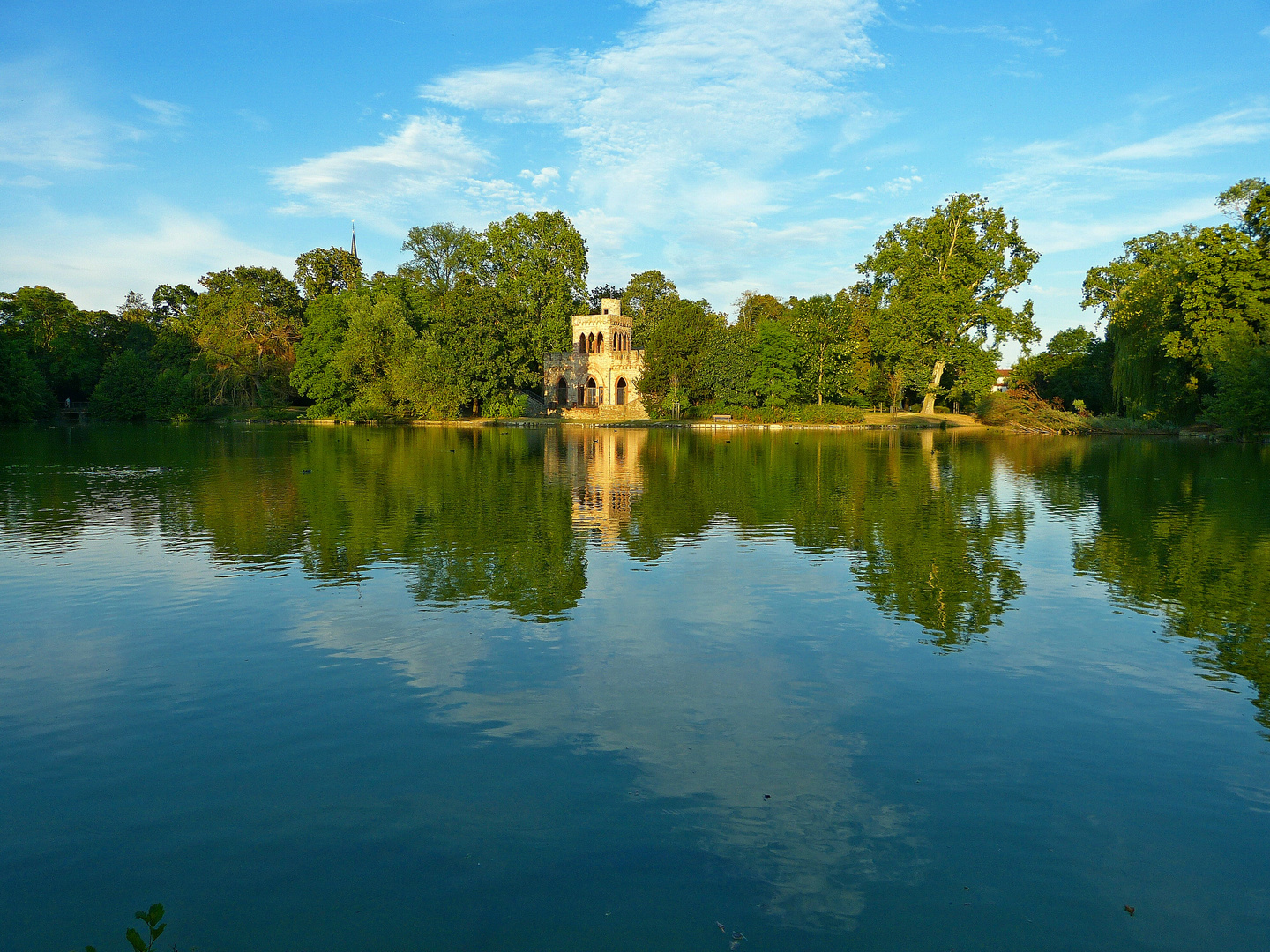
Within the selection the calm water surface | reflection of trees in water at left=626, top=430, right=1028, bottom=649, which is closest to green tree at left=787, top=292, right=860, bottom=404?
reflection of trees in water at left=626, top=430, right=1028, bottom=649

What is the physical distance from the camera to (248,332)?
283ft

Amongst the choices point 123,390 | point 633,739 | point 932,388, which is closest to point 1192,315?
point 932,388

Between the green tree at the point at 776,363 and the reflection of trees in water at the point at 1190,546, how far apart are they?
123 feet

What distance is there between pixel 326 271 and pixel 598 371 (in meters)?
37.9

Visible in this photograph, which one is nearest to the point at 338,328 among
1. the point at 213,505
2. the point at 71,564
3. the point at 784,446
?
the point at 784,446

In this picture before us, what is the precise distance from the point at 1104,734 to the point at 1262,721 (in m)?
1.79

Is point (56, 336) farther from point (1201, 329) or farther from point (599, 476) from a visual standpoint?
point (1201, 329)

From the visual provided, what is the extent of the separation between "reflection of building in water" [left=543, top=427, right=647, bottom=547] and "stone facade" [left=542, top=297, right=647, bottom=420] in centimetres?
2936

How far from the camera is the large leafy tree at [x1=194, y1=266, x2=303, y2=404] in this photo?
83.1 meters

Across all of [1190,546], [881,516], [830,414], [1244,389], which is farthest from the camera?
[830,414]

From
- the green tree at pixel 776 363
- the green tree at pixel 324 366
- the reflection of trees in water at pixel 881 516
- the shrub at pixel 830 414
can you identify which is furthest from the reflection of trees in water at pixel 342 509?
the shrub at pixel 830 414

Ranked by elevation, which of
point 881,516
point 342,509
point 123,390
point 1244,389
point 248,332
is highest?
point 248,332

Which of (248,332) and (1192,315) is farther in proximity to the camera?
(248,332)

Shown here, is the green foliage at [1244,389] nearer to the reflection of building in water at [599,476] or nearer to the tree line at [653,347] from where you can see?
the tree line at [653,347]
